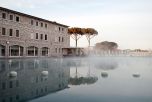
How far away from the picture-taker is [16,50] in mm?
39406

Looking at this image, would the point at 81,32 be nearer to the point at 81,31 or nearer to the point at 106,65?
the point at 81,31

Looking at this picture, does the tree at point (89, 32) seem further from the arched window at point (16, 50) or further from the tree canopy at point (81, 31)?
the arched window at point (16, 50)

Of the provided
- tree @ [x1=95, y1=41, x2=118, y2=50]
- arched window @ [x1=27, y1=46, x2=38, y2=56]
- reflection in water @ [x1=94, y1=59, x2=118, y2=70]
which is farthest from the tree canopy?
tree @ [x1=95, y1=41, x2=118, y2=50]

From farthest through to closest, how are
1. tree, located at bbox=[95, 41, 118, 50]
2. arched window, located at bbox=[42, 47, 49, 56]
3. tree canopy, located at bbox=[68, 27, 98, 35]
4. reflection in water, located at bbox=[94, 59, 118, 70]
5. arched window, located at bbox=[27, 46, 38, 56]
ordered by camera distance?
tree, located at bbox=[95, 41, 118, 50] < tree canopy, located at bbox=[68, 27, 98, 35] < arched window, located at bbox=[42, 47, 49, 56] < arched window, located at bbox=[27, 46, 38, 56] < reflection in water, located at bbox=[94, 59, 118, 70]

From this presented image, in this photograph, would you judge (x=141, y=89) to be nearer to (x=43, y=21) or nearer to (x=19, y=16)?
(x=19, y=16)

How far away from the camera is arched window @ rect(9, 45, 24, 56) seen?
38006mm

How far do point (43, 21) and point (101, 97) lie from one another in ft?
129

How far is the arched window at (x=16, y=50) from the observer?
38006 millimetres

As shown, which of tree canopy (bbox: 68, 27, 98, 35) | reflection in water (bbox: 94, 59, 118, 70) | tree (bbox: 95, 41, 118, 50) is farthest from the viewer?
tree (bbox: 95, 41, 118, 50)

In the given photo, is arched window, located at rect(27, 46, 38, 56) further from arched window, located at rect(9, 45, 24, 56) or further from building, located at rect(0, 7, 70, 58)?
arched window, located at rect(9, 45, 24, 56)

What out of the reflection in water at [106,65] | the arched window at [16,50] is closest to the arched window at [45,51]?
the arched window at [16,50]

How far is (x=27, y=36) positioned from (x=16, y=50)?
404 centimetres

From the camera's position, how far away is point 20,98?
9242mm

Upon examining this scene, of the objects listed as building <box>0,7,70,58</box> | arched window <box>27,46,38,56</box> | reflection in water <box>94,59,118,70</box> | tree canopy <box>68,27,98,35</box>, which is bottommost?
reflection in water <box>94,59,118,70</box>
